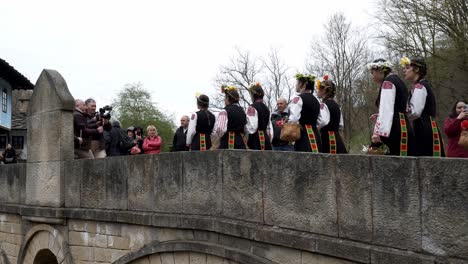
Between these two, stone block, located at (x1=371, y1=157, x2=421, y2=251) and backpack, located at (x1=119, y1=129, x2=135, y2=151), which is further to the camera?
backpack, located at (x1=119, y1=129, x2=135, y2=151)

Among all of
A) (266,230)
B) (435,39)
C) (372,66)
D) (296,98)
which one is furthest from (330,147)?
(435,39)

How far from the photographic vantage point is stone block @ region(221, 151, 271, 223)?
18.7ft

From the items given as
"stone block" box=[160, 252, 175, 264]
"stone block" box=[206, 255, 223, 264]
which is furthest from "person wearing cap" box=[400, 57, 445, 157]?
"stone block" box=[160, 252, 175, 264]

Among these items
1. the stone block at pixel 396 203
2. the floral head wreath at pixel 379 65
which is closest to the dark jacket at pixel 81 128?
the floral head wreath at pixel 379 65

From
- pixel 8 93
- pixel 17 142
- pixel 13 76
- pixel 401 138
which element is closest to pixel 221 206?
pixel 401 138

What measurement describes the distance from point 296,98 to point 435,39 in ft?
51.8

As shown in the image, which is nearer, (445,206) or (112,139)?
(445,206)

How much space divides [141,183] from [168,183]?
665 millimetres

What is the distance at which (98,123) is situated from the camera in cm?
986

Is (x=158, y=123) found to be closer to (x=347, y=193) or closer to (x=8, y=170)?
(x=8, y=170)

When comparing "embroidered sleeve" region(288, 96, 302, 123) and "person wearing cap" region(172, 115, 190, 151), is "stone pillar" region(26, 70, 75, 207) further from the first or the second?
"embroidered sleeve" region(288, 96, 302, 123)

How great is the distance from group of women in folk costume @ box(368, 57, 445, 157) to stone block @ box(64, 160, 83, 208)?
507cm

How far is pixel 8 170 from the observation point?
11.2m

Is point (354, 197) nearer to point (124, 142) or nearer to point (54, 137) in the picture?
point (54, 137)
